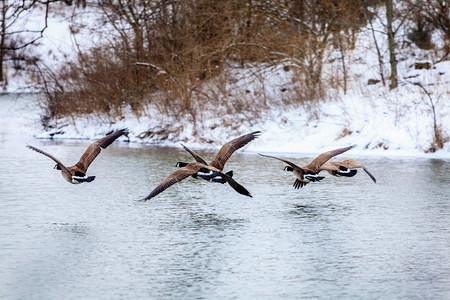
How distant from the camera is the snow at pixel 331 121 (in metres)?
17.2

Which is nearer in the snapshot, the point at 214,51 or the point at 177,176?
the point at 177,176

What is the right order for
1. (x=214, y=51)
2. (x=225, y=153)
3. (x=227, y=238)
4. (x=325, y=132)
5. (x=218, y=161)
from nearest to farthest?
(x=227, y=238) → (x=218, y=161) → (x=225, y=153) → (x=325, y=132) → (x=214, y=51)

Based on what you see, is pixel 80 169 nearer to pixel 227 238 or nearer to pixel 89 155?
pixel 89 155

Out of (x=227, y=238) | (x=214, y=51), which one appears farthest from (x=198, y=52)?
(x=227, y=238)

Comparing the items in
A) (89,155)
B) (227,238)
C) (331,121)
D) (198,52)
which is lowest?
(227,238)

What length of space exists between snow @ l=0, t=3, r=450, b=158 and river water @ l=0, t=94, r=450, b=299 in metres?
3.34

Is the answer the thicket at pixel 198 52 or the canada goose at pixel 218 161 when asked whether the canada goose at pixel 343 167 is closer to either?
the canada goose at pixel 218 161

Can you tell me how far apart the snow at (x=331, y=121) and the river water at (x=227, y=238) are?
131 inches

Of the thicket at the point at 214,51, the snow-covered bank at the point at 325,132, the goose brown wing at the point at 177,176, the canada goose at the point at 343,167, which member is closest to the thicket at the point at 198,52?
the thicket at the point at 214,51

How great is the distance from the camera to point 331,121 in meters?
18.8

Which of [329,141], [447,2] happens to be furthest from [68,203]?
[447,2]

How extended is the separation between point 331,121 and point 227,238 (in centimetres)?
1102

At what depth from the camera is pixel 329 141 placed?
1795 centimetres

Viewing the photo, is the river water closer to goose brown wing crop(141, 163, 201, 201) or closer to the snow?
goose brown wing crop(141, 163, 201, 201)
